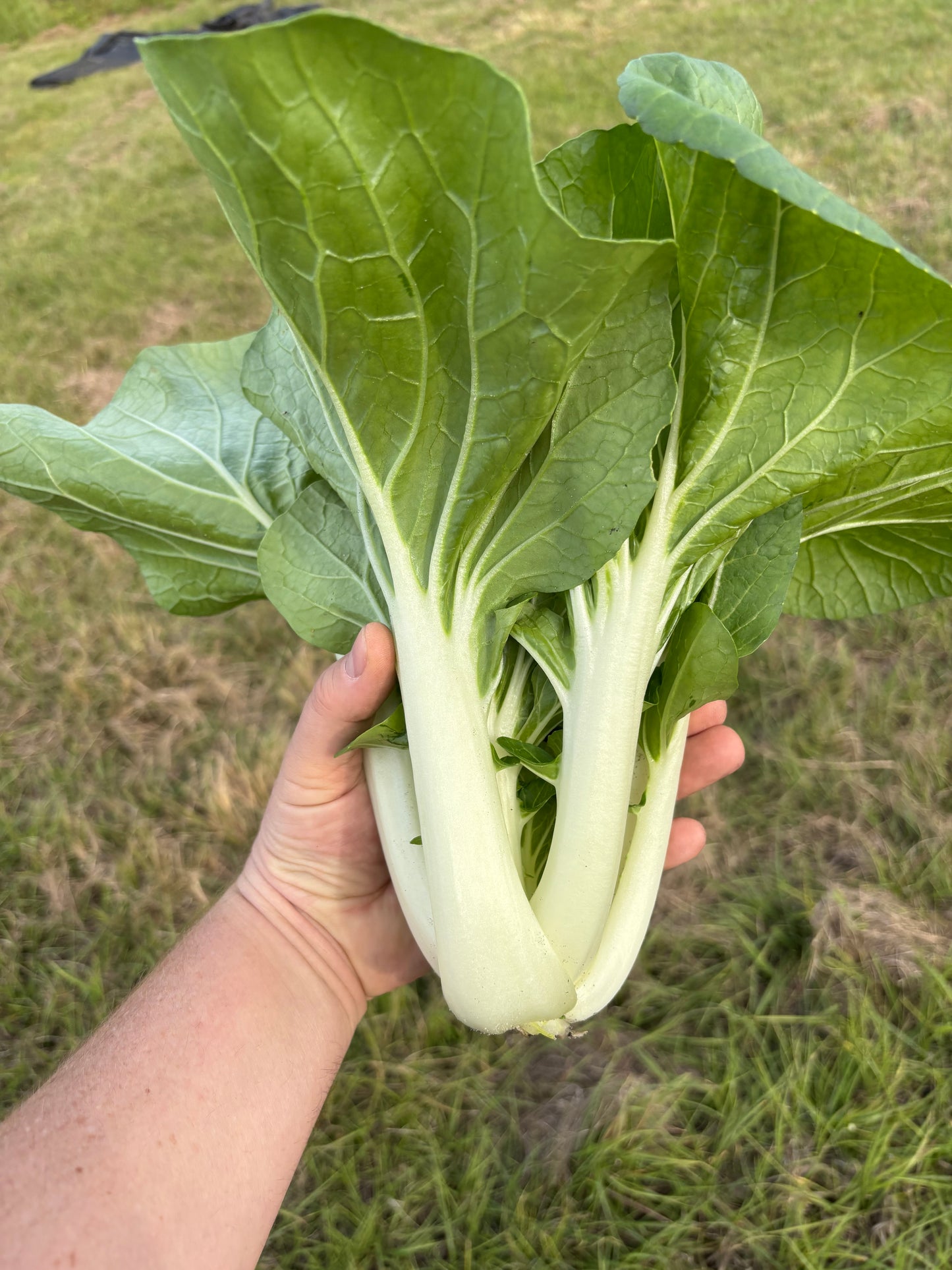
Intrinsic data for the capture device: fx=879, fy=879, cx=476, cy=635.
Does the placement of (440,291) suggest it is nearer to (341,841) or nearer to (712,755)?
(341,841)

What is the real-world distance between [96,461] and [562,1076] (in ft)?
5.64

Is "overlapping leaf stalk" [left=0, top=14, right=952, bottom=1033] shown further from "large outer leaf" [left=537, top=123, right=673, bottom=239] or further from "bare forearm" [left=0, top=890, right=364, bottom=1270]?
"bare forearm" [left=0, top=890, right=364, bottom=1270]

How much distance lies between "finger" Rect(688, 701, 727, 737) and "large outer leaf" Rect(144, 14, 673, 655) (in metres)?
0.84

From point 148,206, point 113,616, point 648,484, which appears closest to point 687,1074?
point 648,484

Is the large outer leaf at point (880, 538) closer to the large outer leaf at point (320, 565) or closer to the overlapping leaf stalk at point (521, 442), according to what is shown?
the overlapping leaf stalk at point (521, 442)

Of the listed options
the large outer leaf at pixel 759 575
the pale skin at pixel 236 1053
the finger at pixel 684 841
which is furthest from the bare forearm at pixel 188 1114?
the large outer leaf at pixel 759 575

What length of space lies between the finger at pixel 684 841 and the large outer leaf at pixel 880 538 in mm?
621

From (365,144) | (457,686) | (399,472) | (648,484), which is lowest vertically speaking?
(457,686)

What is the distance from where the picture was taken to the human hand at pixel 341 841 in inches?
65.9

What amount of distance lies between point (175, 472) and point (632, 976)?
5.32ft

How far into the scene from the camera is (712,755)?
2191mm

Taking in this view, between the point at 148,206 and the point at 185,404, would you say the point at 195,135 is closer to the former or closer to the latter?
the point at 185,404

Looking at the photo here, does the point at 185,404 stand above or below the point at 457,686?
above

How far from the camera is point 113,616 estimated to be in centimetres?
334
